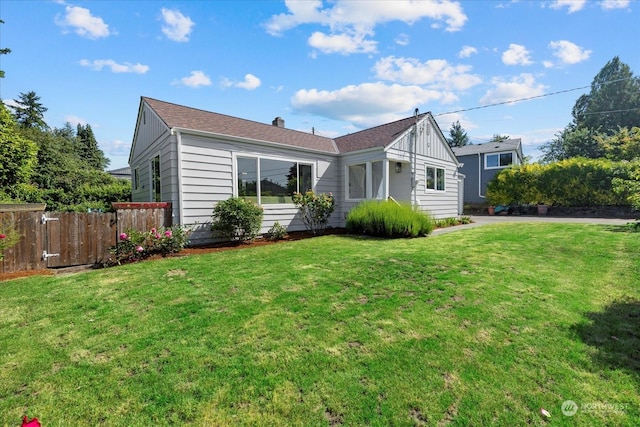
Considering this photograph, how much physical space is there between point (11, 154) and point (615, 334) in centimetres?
1590

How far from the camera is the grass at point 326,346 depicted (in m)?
2.11

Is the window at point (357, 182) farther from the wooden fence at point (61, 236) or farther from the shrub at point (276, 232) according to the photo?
the wooden fence at point (61, 236)

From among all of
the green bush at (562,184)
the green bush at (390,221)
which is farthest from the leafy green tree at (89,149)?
the green bush at (562,184)

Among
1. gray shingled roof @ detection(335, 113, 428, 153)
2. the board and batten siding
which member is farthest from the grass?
gray shingled roof @ detection(335, 113, 428, 153)

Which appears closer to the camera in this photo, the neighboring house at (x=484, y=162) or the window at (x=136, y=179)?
the window at (x=136, y=179)

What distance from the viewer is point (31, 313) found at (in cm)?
377

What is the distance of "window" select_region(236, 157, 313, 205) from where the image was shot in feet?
31.8

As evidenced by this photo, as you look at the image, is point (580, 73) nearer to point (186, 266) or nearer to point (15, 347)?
point (186, 266)

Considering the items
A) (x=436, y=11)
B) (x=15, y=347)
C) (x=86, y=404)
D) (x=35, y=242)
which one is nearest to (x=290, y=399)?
(x=86, y=404)

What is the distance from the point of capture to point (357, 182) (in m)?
13.3

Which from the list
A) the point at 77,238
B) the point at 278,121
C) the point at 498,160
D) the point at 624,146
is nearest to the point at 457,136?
the point at 498,160

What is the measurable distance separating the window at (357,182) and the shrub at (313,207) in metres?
2.44

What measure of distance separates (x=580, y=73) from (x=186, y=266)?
18.2 meters

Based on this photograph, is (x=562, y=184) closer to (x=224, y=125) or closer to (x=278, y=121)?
(x=278, y=121)
